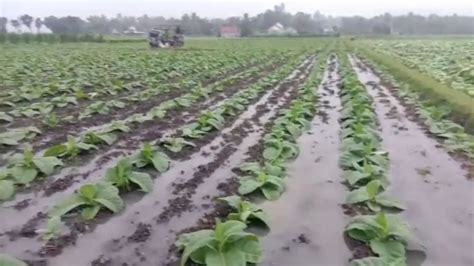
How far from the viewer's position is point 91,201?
4.04 meters

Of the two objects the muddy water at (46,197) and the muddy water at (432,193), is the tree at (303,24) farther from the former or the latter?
the muddy water at (46,197)

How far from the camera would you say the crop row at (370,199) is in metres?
3.33

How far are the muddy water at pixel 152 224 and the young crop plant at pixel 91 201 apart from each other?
120 mm

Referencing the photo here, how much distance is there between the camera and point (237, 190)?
4.55m

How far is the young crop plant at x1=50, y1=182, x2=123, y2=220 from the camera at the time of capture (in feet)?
12.9

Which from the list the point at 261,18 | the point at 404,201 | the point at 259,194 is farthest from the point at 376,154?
the point at 261,18

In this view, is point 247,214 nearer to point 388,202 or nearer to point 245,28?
point 388,202

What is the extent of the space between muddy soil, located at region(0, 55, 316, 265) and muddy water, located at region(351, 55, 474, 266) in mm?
1645

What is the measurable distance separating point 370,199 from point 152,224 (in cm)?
169

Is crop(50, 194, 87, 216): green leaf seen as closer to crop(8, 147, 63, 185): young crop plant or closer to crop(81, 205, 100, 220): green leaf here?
crop(81, 205, 100, 220): green leaf

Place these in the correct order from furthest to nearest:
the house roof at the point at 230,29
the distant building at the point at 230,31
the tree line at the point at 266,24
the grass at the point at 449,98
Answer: the tree line at the point at 266,24 < the house roof at the point at 230,29 < the distant building at the point at 230,31 < the grass at the point at 449,98

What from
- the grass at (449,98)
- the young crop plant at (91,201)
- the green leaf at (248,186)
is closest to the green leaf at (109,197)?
the young crop plant at (91,201)

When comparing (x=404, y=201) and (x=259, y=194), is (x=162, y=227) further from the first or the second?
(x=404, y=201)

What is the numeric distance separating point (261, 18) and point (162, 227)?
321ft
